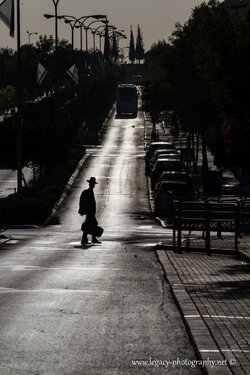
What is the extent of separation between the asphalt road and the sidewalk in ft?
0.63

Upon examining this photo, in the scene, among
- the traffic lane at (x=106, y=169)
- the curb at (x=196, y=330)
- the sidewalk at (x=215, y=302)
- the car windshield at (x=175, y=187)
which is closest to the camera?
the curb at (x=196, y=330)

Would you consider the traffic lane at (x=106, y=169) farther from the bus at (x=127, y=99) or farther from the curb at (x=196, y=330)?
the curb at (x=196, y=330)

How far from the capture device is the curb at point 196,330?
10.7 meters

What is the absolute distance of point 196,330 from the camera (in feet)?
42.8

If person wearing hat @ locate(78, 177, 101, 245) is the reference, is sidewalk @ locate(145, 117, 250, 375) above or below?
above

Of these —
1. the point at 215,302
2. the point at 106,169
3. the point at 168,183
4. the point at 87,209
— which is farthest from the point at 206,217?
the point at 106,169

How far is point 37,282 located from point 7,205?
30349mm

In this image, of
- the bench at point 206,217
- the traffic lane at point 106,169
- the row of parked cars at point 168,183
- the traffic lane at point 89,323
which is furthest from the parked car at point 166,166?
the traffic lane at point 89,323

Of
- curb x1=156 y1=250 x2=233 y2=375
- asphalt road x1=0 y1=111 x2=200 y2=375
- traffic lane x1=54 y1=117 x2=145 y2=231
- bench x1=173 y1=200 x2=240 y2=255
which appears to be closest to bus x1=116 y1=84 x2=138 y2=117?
traffic lane x1=54 y1=117 x2=145 y2=231

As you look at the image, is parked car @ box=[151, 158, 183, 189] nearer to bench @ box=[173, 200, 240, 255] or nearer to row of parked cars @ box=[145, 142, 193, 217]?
row of parked cars @ box=[145, 142, 193, 217]

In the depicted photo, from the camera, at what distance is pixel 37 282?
759 inches

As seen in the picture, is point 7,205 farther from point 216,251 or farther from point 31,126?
point 216,251

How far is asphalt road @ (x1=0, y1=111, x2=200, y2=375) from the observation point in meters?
11.4

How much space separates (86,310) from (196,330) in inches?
103
